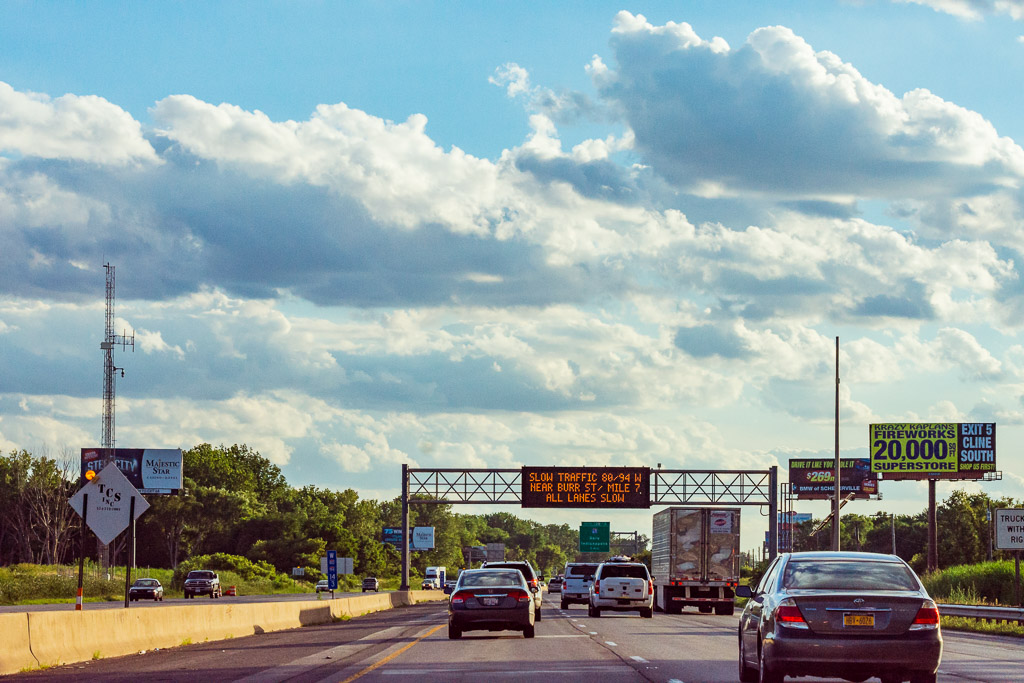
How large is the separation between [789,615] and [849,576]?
86cm

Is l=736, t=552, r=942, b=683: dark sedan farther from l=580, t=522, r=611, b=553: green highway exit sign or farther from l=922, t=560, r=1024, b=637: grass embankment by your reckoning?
l=580, t=522, r=611, b=553: green highway exit sign

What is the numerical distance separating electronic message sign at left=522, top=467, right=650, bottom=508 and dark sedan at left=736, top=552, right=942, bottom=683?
54.3 metres

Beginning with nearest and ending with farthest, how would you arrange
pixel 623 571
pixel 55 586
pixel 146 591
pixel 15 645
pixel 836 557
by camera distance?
pixel 836 557, pixel 15 645, pixel 623 571, pixel 146 591, pixel 55 586

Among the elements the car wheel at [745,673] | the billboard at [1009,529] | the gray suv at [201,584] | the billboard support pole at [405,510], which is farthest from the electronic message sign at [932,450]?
the car wheel at [745,673]

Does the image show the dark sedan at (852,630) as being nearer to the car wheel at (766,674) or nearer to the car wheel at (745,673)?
the car wheel at (766,674)

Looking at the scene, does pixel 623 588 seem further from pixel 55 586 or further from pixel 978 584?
pixel 55 586

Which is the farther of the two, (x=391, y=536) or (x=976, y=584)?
(x=391, y=536)

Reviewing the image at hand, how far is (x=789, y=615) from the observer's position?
14148 millimetres

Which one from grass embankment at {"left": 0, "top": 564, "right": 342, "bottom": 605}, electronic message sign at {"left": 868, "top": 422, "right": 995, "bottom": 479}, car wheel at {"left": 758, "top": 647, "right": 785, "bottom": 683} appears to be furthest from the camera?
electronic message sign at {"left": 868, "top": 422, "right": 995, "bottom": 479}

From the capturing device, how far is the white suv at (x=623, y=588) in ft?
A: 134

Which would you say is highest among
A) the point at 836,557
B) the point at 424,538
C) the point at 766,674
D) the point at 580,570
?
the point at 836,557

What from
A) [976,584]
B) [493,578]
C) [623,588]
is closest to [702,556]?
[623,588]

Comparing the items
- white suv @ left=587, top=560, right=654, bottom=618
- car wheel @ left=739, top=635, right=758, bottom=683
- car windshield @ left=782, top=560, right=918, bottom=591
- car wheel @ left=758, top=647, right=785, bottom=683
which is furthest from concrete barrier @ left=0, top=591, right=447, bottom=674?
car windshield @ left=782, top=560, right=918, bottom=591

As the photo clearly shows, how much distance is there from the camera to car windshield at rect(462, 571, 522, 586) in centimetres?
2738
